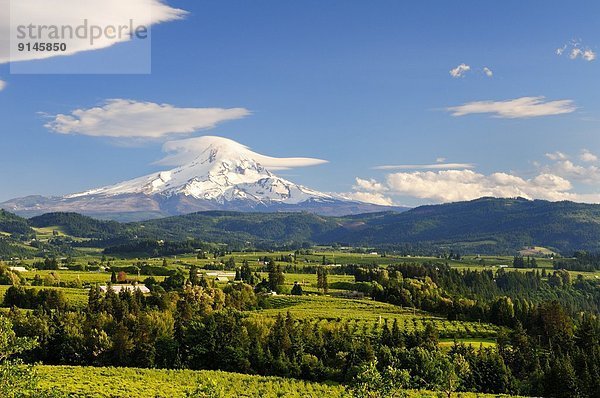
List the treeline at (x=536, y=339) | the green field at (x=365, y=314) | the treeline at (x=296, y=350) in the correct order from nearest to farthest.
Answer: the treeline at (x=536, y=339) < the treeline at (x=296, y=350) < the green field at (x=365, y=314)

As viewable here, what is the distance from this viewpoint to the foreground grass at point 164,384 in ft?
226

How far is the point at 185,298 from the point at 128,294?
1375 cm

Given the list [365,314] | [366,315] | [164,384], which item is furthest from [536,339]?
[164,384]

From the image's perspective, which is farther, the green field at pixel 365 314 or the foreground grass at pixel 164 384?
the green field at pixel 365 314

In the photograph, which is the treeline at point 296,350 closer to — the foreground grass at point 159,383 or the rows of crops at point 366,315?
the foreground grass at point 159,383

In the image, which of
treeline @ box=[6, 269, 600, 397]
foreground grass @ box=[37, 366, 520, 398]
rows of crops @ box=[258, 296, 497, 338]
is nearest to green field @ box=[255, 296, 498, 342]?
rows of crops @ box=[258, 296, 497, 338]

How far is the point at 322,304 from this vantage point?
14988 cm

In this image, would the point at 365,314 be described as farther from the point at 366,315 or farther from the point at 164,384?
the point at 164,384

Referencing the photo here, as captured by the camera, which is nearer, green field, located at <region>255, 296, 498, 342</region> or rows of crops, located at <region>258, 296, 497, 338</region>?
rows of crops, located at <region>258, 296, 497, 338</region>

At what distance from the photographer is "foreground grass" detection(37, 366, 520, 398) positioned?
68938 mm

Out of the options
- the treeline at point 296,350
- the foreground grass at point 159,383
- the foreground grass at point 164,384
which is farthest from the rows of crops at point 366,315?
the foreground grass at point 164,384

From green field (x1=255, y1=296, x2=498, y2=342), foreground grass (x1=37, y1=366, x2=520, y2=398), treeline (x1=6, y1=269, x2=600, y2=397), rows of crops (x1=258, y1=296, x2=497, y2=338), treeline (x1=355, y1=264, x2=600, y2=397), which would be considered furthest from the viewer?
→ green field (x1=255, y1=296, x2=498, y2=342)

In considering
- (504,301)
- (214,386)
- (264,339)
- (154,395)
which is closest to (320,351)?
(264,339)

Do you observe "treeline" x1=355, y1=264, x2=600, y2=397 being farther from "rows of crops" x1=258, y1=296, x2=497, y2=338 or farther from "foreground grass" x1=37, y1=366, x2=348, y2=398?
"foreground grass" x1=37, y1=366, x2=348, y2=398
